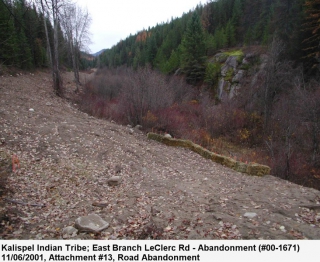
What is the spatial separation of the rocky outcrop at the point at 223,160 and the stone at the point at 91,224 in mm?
6352

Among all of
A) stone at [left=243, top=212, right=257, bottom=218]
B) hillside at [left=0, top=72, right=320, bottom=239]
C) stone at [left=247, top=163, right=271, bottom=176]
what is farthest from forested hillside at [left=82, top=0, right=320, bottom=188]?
stone at [left=243, top=212, right=257, bottom=218]

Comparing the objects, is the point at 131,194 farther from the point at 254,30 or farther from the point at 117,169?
the point at 254,30

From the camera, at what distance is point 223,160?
977cm

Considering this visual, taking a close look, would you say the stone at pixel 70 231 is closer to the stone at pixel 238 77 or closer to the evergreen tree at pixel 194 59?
the stone at pixel 238 77

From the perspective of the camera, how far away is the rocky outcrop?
8.56m

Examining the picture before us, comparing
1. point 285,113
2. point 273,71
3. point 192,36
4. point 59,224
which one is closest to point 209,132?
point 285,113

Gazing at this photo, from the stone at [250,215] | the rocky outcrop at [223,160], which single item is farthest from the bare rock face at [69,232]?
the rocky outcrop at [223,160]

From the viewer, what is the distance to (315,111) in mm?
12312

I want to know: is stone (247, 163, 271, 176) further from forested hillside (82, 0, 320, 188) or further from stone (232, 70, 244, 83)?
stone (232, 70, 244, 83)

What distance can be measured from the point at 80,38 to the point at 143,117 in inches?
782

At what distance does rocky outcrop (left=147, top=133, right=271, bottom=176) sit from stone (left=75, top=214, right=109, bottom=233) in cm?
635

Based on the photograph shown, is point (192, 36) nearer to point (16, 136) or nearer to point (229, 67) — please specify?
point (229, 67)

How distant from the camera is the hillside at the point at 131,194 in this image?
428 centimetres

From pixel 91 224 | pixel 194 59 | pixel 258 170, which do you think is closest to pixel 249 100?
pixel 258 170
